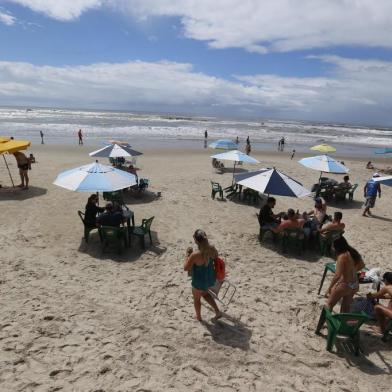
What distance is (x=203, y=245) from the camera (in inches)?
186

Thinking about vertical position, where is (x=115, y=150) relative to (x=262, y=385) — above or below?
above

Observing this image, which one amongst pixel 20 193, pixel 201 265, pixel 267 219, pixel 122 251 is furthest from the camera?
pixel 20 193

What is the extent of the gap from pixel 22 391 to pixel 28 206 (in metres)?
7.66

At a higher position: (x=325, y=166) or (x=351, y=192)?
(x=325, y=166)

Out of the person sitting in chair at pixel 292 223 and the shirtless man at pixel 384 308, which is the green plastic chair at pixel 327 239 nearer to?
the person sitting in chair at pixel 292 223

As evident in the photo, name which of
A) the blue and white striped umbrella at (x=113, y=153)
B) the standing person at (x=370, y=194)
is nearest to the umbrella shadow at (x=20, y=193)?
the blue and white striped umbrella at (x=113, y=153)

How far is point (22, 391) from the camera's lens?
12.6 ft

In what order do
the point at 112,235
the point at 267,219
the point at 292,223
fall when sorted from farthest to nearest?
the point at 267,219 < the point at 292,223 < the point at 112,235

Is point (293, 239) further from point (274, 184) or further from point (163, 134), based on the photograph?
point (163, 134)

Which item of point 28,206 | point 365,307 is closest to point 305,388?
point 365,307

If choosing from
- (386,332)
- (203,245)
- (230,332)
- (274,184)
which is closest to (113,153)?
(274,184)

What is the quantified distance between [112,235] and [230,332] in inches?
144

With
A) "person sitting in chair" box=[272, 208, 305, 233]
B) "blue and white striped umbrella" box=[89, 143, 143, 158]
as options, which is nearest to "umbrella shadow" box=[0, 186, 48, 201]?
"blue and white striped umbrella" box=[89, 143, 143, 158]

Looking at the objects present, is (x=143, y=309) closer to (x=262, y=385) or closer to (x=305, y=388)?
(x=262, y=385)
